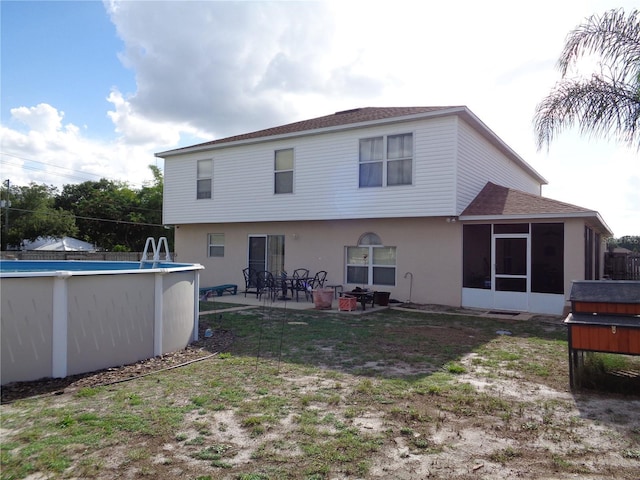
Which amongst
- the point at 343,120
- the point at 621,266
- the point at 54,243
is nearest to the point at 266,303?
the point at 343,120

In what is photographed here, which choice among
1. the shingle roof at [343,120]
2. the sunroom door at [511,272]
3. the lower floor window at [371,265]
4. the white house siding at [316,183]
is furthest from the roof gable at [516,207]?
the shingle roof at [343,120]

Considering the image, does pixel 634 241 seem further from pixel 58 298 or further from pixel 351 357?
pixel 58 298

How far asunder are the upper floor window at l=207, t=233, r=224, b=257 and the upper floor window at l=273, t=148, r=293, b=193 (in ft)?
12.5

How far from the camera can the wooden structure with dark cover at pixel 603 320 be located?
5148 millimetres

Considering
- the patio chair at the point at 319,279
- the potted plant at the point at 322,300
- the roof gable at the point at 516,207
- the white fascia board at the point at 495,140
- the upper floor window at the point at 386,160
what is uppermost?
the white fascia board at the point at 495,140

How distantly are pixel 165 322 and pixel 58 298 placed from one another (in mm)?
1664

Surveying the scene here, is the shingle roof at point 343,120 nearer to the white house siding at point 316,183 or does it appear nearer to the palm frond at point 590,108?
the white house siding at point 316,183

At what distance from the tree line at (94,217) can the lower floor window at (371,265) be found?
30692mm

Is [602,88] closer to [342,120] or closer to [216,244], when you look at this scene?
[342,120]

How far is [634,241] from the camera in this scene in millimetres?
37250

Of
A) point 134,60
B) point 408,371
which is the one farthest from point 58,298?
point 134,60

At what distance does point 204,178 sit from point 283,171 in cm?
377

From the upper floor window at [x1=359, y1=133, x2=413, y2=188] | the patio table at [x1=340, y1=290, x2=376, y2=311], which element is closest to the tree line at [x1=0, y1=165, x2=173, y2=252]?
the upper floor window at [x1=359, y1=133, x2=413, y2=188]

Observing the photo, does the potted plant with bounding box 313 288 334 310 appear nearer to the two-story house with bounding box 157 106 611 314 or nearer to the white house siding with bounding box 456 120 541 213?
the two-story house with bounding box 157 106 611 314
